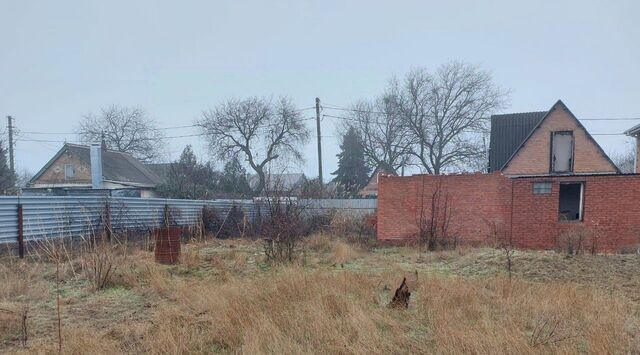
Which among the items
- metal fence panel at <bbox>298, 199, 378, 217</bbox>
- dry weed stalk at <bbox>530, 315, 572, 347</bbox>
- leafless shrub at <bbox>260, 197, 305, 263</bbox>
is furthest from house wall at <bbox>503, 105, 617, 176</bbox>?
dry weed stalk at <bbox>530, 315, 572, 347</bbox>

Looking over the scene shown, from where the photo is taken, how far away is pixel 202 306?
4711mm

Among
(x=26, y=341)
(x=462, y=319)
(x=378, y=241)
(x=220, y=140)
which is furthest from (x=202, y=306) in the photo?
(x=220, y=140)

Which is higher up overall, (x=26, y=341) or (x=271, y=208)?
(x=271, y=208)

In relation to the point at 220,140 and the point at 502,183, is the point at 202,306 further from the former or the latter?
the point at 220,140

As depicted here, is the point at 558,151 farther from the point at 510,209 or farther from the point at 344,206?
the point at 344,206

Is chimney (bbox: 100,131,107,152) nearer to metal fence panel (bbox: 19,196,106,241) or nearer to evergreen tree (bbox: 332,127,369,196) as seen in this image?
evergreen tree (bbox: 332,127,369,196)

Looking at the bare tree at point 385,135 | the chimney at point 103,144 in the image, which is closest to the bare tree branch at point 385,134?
the bare tree at point 385,135

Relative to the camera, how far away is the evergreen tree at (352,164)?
125 ft

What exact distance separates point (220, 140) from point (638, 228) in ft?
99.3

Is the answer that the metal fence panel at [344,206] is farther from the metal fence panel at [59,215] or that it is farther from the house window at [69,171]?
the house window at [69,171]

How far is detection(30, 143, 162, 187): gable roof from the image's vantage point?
3014cm

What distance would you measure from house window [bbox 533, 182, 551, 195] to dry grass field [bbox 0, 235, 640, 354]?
5257mm

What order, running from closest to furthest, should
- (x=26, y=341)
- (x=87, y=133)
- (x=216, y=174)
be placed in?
(x=26, y=341)
(x=216, y=174)
(x=87, y=133)

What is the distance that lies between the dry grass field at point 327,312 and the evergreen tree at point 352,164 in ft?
101
